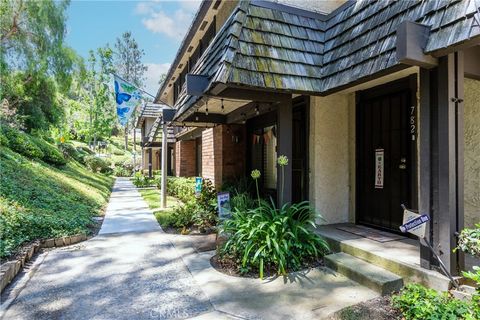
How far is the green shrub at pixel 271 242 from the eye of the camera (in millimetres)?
4379

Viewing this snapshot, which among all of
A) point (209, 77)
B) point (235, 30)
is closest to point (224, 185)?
point (209, 77)

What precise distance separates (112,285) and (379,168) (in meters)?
4.80

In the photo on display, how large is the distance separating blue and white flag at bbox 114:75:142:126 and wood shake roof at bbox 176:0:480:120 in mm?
4432

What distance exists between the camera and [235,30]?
4.66 m

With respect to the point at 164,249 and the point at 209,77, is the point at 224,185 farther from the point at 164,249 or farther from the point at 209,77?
the point at 209,77

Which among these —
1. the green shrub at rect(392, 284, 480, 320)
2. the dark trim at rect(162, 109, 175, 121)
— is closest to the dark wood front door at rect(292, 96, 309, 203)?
the green shrub at rect(392, 284, 480, 320)

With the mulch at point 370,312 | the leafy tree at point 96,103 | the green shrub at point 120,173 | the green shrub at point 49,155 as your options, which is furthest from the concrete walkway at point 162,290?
the leafy tree at point 96,103

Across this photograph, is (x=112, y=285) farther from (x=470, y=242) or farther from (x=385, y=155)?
(x=385, y=155)

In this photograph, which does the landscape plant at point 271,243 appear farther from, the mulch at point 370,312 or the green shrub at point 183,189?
the green shrub at point 183,189

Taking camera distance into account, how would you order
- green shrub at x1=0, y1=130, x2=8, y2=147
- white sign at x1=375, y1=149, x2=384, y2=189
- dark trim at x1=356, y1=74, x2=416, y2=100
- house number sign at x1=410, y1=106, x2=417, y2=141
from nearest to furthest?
house number sign at x1=410, y1=106, x2=417, y2=141 → dark trim at x1=356, y1=74, x2=416, y2=100 → white sign at x1=375, y1=149, x2=384, y2=189 → green shrub at x1=0, y1=130, x2=8, y2=147

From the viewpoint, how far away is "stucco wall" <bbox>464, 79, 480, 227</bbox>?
15.3 feet

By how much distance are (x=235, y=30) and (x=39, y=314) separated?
451cm

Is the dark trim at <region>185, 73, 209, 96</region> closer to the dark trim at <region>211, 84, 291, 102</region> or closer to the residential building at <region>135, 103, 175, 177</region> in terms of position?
the dark trim at <region>211, 84, 291, 102</region>

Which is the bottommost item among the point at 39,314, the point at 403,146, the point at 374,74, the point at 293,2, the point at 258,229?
the point at 39,314
